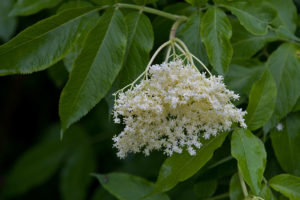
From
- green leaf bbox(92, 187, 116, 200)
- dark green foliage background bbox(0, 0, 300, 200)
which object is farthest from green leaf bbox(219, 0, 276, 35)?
green leaf bbox(92, 187, 116, 200)

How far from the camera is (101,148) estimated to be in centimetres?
328

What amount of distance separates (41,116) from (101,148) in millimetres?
1088

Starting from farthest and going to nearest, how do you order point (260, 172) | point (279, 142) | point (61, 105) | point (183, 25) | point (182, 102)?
1. point (183, 25)
2. point (279, 142)
3. point (61, 105)
4. point (260, 172)
5. point (182, 102)

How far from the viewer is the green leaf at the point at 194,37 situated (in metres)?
1.80

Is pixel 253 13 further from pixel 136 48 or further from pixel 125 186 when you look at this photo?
pixel 125 186

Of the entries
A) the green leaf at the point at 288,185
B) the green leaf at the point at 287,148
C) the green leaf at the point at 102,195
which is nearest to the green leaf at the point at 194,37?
the green leaf at the point at 287,148

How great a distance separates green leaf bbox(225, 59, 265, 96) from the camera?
6.03 feet

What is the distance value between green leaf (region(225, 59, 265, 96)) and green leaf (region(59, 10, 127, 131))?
57 centimetres

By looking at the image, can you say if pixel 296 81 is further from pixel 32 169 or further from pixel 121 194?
Result: pixel 32 169

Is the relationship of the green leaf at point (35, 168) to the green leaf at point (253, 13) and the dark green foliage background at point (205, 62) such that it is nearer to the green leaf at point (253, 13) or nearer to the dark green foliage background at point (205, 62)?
the dark green foliage background at point (205, 62)

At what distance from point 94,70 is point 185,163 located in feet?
1.80

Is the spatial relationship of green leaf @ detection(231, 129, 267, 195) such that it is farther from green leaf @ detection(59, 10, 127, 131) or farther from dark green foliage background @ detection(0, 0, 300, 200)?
green leaf @ detection(59, 10, 127, 131)

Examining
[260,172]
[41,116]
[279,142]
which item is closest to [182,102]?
[260,172]

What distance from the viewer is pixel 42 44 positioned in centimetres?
171
